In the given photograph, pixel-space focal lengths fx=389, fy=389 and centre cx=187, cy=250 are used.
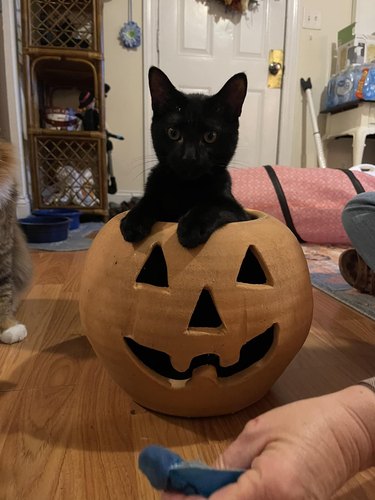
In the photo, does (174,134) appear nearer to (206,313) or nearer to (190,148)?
(190,148)

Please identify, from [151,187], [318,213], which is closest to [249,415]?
[151,187]

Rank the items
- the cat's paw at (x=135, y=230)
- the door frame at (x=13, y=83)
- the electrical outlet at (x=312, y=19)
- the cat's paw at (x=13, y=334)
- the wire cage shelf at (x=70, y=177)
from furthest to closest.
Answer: the electrical outlet at (x=312, y=19) → the wire cage shelf at (x=70, y=177) → the door frame at (x=13, y=83) → the cat's paw at (x=13, y=334) → the cat's paw at (x=135, y=230)

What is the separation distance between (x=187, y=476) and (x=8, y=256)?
0.98 metres

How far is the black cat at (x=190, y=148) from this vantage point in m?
0.83

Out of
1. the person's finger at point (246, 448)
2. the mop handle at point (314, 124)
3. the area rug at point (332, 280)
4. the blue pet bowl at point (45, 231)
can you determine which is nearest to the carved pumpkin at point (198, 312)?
the person's finger at point (246, 448)

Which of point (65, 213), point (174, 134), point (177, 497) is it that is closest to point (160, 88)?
point (174, 134)

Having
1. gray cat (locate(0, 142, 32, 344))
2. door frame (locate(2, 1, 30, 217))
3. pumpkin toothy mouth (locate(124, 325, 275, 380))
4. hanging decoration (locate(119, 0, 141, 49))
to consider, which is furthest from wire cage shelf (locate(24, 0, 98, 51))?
pumpkin toothy mouth (locate(124, 325, 275, 380))

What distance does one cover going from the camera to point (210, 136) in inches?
34.3

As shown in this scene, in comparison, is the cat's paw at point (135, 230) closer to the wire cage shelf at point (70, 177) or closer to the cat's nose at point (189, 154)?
the cat's nose at point (189, 154)

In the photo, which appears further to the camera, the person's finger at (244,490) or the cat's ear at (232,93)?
the cat's ear at (232,93)

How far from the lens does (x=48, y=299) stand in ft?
4.60

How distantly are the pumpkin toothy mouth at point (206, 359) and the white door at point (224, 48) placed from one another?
272 centimetres

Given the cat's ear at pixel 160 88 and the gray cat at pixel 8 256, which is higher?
the cat's ear at pixel 160 88

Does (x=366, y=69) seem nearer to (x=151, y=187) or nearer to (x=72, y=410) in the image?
(x=151, y=187)
